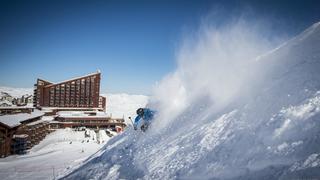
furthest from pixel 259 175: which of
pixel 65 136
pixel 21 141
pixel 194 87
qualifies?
pixel 65 136

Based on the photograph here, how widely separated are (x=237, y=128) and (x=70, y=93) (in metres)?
78.1

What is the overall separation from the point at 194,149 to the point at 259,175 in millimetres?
3152

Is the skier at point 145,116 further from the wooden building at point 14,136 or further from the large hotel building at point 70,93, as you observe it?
the large hotel building at point 70,93

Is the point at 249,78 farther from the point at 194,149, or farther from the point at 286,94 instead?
the point at 194,149

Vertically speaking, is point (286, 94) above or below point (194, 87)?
below

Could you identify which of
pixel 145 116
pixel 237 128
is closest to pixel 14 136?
pixel 145 116

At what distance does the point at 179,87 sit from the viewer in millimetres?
17797

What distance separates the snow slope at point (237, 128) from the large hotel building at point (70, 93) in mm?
68312

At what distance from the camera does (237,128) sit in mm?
9969

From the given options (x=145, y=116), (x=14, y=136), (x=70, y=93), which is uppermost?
(x=70, y=93)

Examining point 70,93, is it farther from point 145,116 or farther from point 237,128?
point 237,128


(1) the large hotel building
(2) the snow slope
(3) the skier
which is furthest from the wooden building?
(1) the large hotel building

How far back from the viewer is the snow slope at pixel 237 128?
799cm

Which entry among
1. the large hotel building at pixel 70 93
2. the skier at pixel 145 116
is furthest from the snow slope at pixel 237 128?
the large hotel building at pixel 70 93
